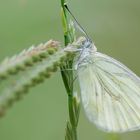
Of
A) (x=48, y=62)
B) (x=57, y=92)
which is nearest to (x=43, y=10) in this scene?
(x=57, y=92)

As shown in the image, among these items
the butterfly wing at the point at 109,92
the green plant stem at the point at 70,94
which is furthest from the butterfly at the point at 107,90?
the green plant stem at the point at 70,94

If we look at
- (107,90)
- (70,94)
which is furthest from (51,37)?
(70,94)

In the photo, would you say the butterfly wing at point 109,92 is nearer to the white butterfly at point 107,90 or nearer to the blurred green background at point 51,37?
the white butterfly at point 107,90

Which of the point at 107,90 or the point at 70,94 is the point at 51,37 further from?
the point at 70,94

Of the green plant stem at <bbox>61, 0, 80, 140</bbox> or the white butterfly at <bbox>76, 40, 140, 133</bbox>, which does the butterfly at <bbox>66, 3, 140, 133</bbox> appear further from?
the green plant stem at <bbox>61, 0, 80, 140</bbox>

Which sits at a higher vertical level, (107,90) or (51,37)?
(51,37)

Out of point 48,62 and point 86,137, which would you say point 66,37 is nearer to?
point 48,62

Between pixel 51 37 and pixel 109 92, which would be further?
pixel 51 37
